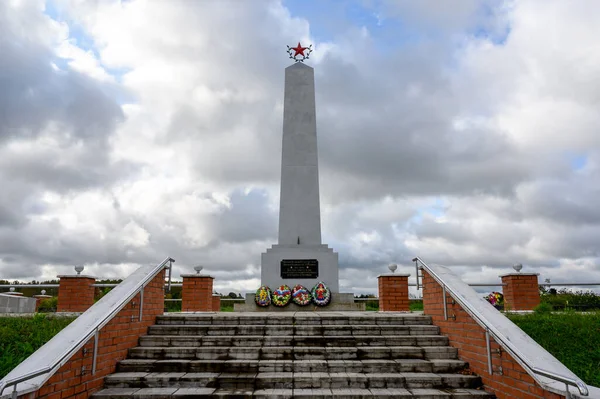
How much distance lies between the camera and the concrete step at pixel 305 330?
6.14 m

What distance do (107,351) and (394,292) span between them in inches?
280

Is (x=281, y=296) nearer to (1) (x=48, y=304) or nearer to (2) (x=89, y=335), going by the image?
(2) (x=89, y=335)

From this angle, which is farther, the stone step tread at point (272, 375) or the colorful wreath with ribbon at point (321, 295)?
the colorful wreath with ribbon at point (321, 295)

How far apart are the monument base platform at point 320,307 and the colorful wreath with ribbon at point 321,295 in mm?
122

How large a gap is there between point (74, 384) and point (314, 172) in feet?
27.5

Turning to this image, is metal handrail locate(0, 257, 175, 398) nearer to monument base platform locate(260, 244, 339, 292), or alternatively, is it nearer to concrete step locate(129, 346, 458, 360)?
concrete step locate(129, 346, 458, 360)

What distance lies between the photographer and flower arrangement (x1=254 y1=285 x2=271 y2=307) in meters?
10.4

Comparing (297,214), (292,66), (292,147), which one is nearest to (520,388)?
(297,214)

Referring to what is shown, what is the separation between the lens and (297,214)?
11680 millimetres

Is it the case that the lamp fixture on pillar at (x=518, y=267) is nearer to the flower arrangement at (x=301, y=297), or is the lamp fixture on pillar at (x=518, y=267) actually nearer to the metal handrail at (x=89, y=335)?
the flower arrangement at (x=301, y=297)

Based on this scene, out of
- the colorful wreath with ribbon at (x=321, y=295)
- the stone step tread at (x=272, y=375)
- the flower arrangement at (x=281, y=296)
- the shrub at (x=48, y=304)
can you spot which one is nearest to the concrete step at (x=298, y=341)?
the stone step tread at (x=272, y=375)

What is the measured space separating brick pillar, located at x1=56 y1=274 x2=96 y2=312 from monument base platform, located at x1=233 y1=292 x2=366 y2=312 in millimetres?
3449

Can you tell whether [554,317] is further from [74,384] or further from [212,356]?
[74,384]

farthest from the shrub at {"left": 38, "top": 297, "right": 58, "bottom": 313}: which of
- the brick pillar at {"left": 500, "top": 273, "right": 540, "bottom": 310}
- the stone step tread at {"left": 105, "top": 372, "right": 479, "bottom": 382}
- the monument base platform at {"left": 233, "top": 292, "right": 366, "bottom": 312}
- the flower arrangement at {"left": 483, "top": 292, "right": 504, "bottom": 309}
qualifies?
the brick pillar at {"left": 500, "top": 273, "right": 540, "bottom": 310}
